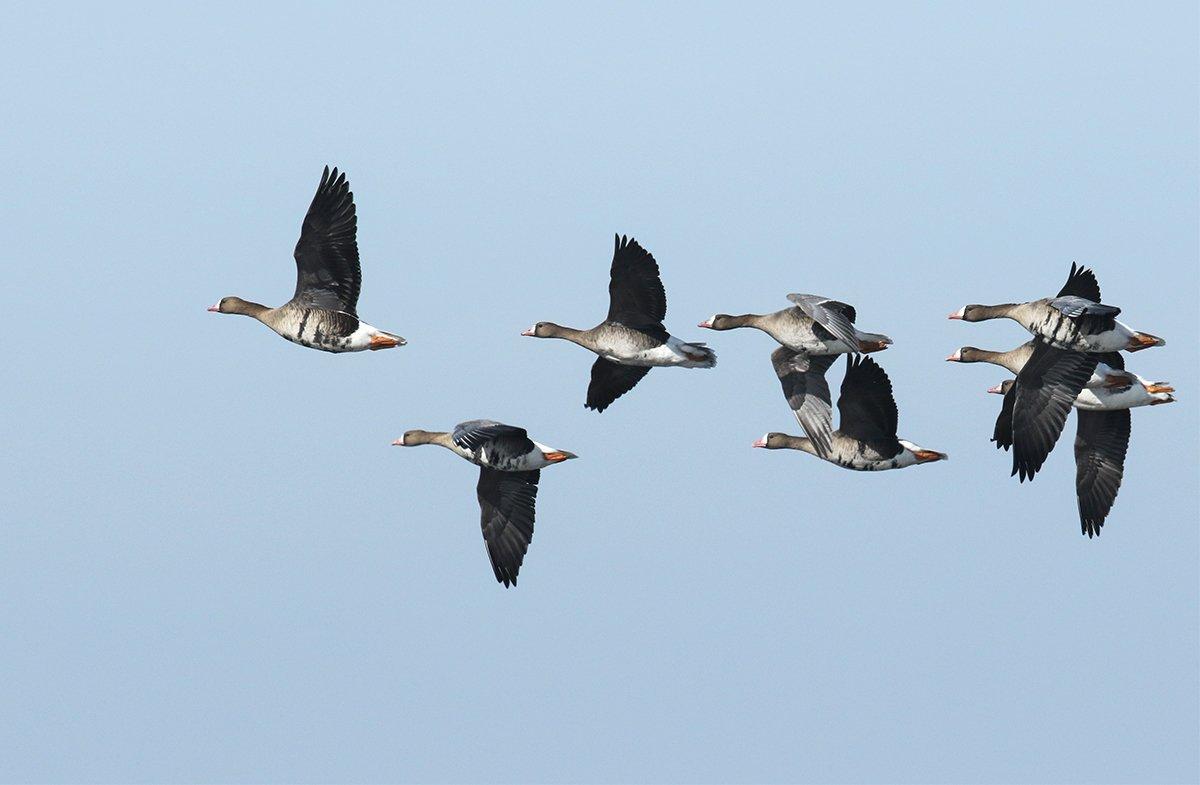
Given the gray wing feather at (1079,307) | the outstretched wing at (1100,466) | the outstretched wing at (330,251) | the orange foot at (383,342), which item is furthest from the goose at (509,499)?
the outstretched wing at (1100,466)

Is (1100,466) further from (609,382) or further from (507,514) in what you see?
(507,514)

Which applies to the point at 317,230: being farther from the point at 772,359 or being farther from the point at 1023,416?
the point at 1023,416

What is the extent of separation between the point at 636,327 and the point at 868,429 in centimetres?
356

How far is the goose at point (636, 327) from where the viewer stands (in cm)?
3669

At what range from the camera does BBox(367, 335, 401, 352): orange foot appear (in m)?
36.8

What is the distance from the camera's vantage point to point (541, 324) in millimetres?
38938

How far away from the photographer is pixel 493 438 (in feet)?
118

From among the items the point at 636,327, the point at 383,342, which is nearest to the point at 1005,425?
the point at 636,327

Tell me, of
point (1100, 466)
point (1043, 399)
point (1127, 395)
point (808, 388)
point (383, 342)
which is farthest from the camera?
point (1100, 466)

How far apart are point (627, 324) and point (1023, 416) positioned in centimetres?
567

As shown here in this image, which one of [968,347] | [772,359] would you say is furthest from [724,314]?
[968,347]

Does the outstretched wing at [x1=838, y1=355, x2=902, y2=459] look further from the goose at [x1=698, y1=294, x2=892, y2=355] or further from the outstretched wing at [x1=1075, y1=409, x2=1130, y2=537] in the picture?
the outstretched wing at [x1=1075, y1=409, x2=1130, y2=537]

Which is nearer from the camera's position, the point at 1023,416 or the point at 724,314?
the point at 1023,416

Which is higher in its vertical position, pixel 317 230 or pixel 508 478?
pixel 317 230
